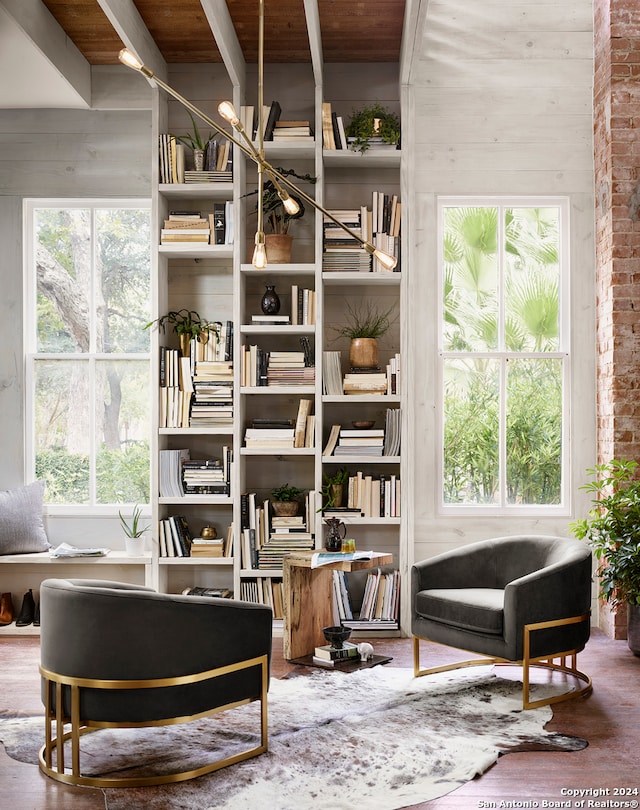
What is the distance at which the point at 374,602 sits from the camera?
203 inches

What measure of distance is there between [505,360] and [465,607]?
80.8 inches

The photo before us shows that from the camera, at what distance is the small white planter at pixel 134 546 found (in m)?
5.30

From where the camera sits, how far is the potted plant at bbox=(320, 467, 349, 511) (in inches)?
203

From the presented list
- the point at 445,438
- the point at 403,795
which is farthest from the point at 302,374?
the point at 403,795

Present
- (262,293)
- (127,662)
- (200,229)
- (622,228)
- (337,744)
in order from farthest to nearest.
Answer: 1. (262,293)
2. (200,229)
3. (622,228)
4. (337,744)
5. (127,662)

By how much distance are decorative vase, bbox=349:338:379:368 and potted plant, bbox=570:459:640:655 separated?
1513 millimetres

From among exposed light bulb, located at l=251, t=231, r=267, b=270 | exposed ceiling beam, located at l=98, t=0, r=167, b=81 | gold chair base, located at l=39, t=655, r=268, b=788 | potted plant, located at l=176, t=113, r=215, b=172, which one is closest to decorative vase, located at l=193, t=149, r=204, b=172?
potted plant, located at l=176, t=113, r=215, b=172

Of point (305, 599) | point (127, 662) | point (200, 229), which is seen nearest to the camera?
point (127, 662)

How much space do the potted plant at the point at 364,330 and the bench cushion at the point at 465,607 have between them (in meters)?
1.57

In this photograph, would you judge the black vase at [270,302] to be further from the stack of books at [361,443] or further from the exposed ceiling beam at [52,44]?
the exposed ceiling beam at [52,44]

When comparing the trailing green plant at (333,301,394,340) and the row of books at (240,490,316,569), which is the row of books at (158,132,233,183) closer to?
the trailing green plant at (333,301,394,340)

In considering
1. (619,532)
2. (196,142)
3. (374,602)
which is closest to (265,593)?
(374,602)

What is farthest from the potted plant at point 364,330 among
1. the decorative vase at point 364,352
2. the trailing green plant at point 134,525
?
the trailing green plant at point 134,525

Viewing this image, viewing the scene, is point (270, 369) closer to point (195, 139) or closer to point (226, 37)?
point (195, 139)
